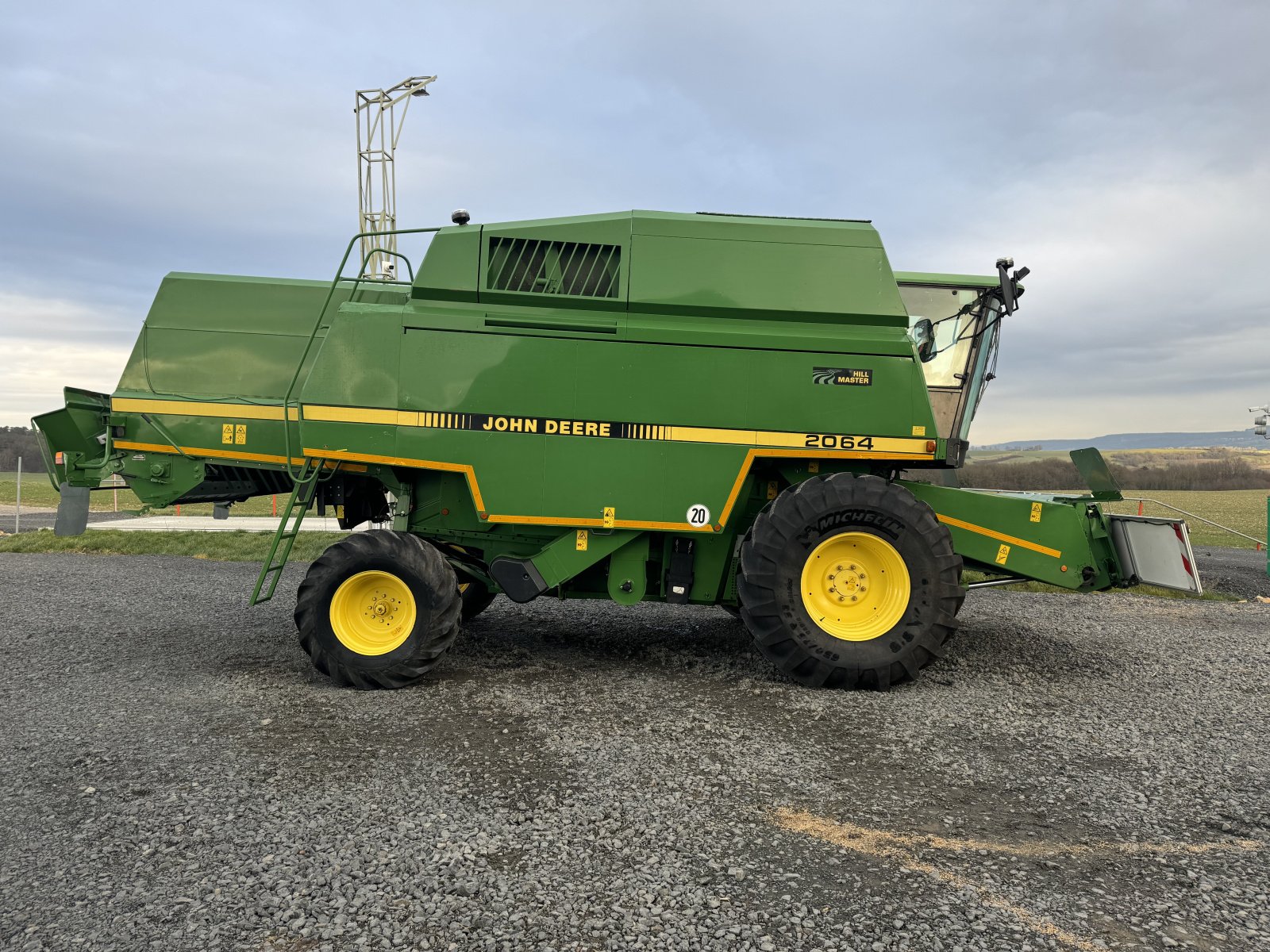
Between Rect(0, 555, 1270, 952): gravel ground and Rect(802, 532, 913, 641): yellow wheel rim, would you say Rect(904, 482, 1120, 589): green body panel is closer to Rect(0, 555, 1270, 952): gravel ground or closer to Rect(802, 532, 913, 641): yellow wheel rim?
Rect(802, 532, 913, 641): yellow wheel rim

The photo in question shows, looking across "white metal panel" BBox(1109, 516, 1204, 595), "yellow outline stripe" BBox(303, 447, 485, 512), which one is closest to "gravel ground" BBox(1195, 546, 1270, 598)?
"white metal panel" BBox(1109, 516, 1204, 595)

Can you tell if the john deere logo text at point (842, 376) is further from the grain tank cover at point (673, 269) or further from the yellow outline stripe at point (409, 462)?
the yellow outline stripe at point (409, 462)

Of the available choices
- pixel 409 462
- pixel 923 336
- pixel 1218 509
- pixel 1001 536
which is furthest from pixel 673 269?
pixel 1218 509

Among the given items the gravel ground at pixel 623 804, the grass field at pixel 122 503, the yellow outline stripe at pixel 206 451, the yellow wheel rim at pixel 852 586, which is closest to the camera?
the gravel ground at pixel 623 804

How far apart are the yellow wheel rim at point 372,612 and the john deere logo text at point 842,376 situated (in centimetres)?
317

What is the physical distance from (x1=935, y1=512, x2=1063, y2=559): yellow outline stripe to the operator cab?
1052 mm

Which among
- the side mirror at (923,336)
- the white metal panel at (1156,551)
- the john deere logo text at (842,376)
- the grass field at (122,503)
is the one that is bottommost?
the grass field at (122,503)

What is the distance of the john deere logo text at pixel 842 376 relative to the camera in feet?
18.6

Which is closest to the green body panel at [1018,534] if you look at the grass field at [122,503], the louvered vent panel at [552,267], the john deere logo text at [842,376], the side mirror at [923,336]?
the john deere logo text at [842,376]

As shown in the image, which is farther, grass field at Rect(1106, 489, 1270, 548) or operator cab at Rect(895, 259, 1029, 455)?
grass field at Rect(1106, 489, 1270, 548)

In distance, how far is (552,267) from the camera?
582 centimetres

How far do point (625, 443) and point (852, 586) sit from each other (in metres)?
1.88

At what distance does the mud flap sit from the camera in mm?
6250

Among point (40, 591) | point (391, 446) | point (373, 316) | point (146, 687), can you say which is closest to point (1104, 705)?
point (391, 446)
